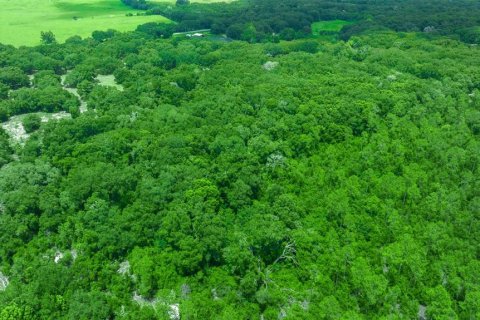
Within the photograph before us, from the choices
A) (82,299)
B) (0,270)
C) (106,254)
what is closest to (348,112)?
(106,254)

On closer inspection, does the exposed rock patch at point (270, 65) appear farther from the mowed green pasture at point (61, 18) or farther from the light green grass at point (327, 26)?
the mowed green pasture at point (61, 18)

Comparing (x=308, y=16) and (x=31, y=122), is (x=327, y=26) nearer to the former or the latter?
(x=308, y=16)

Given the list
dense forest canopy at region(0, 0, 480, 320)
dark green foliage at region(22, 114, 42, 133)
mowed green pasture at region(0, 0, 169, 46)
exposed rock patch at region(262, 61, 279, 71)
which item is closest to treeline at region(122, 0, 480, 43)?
mowed green pasture at region(0, 0, 169, 46)

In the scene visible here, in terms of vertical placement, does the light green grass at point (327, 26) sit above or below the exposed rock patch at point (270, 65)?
below

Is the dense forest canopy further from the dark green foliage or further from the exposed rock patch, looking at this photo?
the exposed rock patch

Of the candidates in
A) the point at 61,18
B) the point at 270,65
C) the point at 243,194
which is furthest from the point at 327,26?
the point at 243,194

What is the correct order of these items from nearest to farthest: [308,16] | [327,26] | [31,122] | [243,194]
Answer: [243,194], [31,122], [327,26], [308,16]

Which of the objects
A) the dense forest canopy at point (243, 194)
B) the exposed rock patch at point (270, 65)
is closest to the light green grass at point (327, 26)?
the exposed rock patch at point (270, 65)
